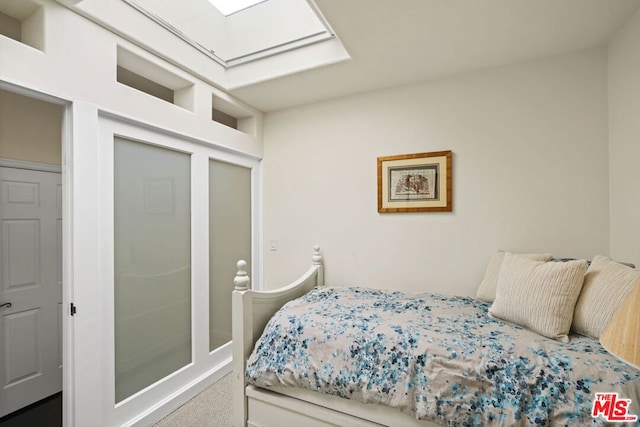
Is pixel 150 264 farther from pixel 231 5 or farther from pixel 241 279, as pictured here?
pixel 231 5

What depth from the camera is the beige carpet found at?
2.01m

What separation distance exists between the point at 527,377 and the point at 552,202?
137 cm

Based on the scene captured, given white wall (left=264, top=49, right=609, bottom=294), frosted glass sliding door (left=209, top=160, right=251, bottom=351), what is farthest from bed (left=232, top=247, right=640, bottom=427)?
frosted glass sliding door (left=209, top=160, right=251, bottom=351)

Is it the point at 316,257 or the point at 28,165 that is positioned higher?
the point at 28,165

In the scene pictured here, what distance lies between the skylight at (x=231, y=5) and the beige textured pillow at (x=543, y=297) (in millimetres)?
2546

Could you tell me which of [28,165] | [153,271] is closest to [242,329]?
[153,271]

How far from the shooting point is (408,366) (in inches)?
56.7

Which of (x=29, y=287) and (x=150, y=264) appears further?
(x=29, y=287)

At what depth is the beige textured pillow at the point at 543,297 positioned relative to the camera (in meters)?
1.47

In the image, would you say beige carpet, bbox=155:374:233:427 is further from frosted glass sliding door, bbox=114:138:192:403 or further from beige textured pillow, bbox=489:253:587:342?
beige textured pillow, bbox=489:253:587:342

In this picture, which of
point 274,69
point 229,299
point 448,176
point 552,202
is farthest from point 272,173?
point 552,202

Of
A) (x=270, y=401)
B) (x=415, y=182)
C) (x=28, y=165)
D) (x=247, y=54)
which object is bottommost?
(x=270, y=401)

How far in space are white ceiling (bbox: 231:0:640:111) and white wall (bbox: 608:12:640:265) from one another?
6.0 inches

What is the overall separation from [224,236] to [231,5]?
184cm
